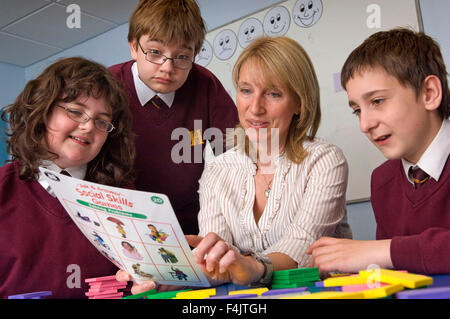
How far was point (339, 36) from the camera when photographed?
105 inches

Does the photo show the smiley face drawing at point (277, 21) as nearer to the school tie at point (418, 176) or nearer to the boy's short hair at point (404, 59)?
the boy's short hair at point (404, 59)

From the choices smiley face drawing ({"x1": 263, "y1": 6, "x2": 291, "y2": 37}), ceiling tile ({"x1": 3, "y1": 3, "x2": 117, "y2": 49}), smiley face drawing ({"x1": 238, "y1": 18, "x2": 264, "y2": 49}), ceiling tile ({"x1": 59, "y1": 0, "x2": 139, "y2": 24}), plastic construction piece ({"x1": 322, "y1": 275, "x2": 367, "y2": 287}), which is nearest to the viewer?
plastic construction piece ({"x1": 322, "y1": 275, "x2": 367, "y2": 287})

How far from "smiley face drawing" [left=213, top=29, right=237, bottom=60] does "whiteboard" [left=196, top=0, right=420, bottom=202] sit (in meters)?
0.24

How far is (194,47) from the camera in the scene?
5.00 ft

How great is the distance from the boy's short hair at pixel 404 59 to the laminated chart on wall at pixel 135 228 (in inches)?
27.2

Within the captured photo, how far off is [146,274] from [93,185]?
0.23 meters

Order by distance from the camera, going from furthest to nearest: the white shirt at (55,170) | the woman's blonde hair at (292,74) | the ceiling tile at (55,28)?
the ceiling tile at (55,28), the woman's blonde hair at (292,74), the white shirt at (55,170)

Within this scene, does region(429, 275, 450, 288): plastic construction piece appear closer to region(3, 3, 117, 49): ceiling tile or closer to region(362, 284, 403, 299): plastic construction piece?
region(362, 284, 403, 299): plastic construction piece

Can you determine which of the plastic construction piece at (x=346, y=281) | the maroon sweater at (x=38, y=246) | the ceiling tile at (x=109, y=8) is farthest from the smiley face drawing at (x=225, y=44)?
the plastic construction piece at (x=346, y=281)

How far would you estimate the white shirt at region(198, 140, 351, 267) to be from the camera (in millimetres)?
1184

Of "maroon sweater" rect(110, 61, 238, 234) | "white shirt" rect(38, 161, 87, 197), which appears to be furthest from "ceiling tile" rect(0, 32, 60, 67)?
"white shirt" rect(38, 161, 87, 197)

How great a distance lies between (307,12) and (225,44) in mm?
709

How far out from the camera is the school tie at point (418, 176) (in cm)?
107
